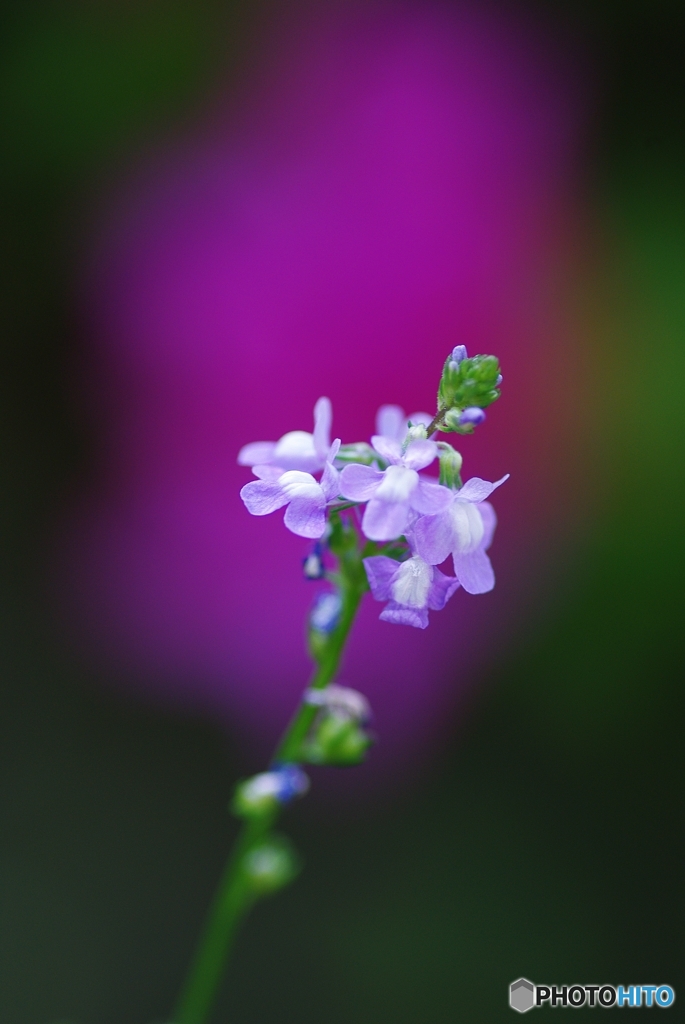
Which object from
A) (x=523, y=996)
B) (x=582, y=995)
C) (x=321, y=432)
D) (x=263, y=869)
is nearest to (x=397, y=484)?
(x=321, y=432)

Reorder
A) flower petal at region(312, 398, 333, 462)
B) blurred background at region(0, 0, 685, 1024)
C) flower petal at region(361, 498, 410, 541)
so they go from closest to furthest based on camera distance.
Result: 1. flower petal at region(361, 498, 410, 541)
2. flower petal at region(312, 398, 333, 462)
3. blurred background at region(0, 0, 685, 1024)

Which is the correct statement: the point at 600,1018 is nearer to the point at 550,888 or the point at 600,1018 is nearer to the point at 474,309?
the point at 550,888

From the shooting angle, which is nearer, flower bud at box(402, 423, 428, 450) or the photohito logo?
flower bud at box(402, 423, 428, 450)

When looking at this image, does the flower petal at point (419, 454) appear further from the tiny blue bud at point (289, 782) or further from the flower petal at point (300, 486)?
the tiny blue bud at point (289, 782)

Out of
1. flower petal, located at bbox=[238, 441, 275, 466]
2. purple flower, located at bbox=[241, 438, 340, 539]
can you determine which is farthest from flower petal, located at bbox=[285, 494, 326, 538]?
flower petal, located at bbox=[238, 441, 275, 466]

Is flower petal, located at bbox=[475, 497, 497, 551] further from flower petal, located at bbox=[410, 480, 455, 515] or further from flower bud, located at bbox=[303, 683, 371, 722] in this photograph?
flower bud, located at bbox=[303, 683, 371, 722]

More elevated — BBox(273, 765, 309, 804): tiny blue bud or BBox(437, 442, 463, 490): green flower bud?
BBox(437, 442, 463, 490): green flower bud

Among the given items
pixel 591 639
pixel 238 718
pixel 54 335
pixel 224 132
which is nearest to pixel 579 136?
pixel 224 132

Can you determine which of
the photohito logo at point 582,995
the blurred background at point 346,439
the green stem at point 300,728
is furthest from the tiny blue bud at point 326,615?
the blurred background at point 346,439
